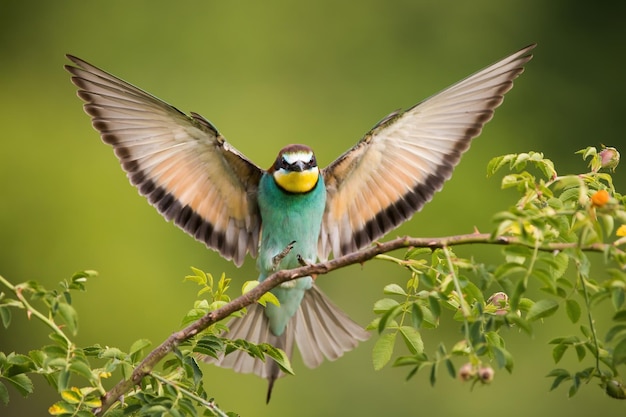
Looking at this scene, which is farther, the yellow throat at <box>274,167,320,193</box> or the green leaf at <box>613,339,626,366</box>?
the yellow throat at <box>274,167,320,193</box>

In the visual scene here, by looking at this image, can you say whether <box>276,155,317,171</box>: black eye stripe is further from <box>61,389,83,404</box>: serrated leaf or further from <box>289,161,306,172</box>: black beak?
<box>61,389,83,404</box>: serrated leaf

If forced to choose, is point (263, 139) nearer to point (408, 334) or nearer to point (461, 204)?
point (461, 204)

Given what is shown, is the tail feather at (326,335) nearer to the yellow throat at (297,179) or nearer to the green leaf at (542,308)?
the yellow throat at (297,179)

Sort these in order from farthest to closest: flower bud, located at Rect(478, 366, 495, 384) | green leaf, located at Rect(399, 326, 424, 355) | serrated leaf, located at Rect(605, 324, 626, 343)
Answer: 1. green leaf, located at Rect(399, 326, 424, 355)
2. serrated leaf, located at Rect(605, 324, 626, 343)
3. flower bud, located at Rect(478, 366, 495, 384)

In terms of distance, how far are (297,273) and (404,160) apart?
0.83 meters

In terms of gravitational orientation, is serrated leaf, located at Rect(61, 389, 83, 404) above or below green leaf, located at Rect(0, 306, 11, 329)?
below

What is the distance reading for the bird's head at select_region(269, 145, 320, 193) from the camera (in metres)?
2.36

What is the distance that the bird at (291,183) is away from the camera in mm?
2146

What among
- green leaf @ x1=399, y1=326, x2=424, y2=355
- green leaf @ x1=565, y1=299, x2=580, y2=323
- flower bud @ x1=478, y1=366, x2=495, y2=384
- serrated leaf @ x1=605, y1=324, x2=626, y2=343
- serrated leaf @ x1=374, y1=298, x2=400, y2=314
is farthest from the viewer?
green leaf @ x1=399, y1=326, x2=424, y2=355

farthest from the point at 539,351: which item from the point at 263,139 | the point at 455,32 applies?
the point at 455,32

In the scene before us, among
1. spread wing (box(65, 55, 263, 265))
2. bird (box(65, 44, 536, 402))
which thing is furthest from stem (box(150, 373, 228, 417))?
spread wing (box(65, 55, 263, 265))

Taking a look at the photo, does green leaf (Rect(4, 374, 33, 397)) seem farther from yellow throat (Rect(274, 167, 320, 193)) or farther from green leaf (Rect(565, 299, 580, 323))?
yellow throat (Rect(274, 167, 320, 193))

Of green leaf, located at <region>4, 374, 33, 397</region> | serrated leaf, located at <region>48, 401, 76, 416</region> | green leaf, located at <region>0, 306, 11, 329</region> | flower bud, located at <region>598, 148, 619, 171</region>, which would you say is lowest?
serrated leaf, located at <region>48, 401, 76, 416</region>

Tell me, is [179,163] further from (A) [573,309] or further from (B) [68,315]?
(A) [573,309]
